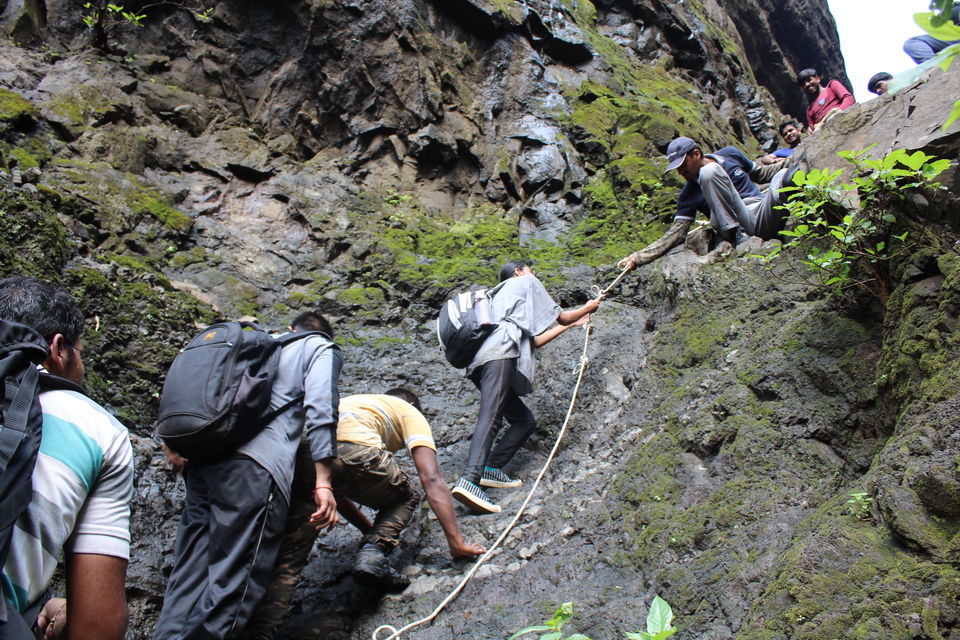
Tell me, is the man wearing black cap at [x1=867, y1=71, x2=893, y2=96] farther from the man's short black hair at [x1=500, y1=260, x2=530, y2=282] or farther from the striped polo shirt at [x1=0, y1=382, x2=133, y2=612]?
the striped polo shirt at [x1=0, y1=382, x2=133, y2=612]

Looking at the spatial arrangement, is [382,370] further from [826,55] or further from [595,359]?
[826,55]

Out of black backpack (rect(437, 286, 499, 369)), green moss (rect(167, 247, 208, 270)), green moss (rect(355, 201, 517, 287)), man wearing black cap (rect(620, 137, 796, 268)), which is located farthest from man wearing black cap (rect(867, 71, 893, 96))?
green moss (rect(167, 247, 208, 270))

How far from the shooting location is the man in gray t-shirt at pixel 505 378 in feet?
15.5

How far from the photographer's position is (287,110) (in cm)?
1041

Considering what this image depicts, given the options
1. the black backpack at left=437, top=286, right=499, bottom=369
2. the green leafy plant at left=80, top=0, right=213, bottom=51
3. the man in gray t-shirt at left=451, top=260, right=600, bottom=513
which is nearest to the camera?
the man in gray t-shirt at left=451, top=260, right=600, bottom=513

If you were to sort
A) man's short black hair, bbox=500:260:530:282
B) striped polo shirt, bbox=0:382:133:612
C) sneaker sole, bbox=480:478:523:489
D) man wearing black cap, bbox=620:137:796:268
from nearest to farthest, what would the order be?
1. striped polo shirt, bbox=0:382:133:612
2. sneaker sole, bbox=480:478:523:489
3. man wearing black cap, bbox=620:137:796:268
4. man's short black hair, bbox=500:260:530:282

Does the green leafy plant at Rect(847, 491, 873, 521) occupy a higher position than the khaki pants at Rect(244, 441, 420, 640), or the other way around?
the green leafy plant at Rect(847, 491, 873, 521)

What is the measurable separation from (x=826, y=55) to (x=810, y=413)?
2641 centimetres

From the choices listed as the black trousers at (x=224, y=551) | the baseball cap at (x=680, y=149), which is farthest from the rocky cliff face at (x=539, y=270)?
the baseball cap at (x=680, y=149)

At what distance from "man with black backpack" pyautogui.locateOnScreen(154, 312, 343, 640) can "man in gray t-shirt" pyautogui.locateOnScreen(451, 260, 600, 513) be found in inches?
61.6

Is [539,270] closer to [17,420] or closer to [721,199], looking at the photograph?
[721,199]

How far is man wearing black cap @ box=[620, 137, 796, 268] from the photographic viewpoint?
210 inches

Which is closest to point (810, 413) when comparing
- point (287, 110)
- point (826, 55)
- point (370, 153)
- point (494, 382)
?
point (494, 382)

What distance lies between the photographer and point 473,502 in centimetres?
458
